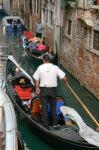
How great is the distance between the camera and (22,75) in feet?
34.7

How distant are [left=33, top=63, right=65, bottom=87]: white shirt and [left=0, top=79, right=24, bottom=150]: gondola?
0.82 m

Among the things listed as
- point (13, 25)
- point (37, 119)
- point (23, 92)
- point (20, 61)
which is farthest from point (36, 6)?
point (37, 119)

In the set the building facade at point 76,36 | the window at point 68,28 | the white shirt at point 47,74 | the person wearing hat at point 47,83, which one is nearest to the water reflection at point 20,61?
the person wearing hat at point 47,83

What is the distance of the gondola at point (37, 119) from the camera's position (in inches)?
279

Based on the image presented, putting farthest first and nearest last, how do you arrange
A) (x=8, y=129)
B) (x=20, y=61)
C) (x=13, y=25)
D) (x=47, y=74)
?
(x=13, y=25), (x=20, y=61), (x=47, y=74), (x=8, y=129)

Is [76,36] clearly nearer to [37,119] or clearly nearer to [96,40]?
[96,40]

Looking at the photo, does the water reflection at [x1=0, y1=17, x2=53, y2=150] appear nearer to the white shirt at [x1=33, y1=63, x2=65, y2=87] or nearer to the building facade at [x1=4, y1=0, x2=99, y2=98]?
the white shirt at [x1=33, y1=63, x2=65, y2=87]

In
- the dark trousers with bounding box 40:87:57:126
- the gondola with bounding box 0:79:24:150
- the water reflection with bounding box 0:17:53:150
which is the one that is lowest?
the water reflection with bounding box 0:17:53:150

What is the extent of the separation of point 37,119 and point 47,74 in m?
0.84

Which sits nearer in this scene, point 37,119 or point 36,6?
point 37,119

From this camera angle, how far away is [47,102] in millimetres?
7895

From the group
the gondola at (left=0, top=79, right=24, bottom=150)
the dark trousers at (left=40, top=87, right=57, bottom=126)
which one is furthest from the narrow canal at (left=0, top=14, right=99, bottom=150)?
the gondola at (left=0, top=79, right=24, bottom=150)

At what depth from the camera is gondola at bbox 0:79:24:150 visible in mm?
4867

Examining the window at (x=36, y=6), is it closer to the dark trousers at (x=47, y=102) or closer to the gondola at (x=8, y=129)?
the dark trousers at (x=47, y=102)
